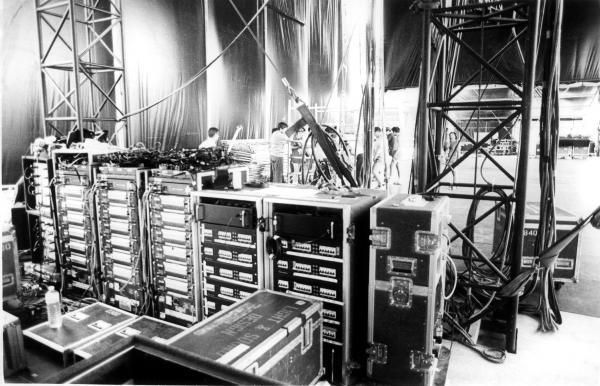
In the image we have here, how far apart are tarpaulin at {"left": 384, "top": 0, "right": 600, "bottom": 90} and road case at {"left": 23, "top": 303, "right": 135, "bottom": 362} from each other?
4.78 metres

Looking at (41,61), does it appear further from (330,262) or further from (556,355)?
(556,355)

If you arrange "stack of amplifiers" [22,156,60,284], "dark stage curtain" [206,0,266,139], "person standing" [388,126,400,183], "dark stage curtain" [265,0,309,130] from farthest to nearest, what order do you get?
"dark stage curtain" [265,0,309,130]
"person standing" [388,126,400,183]
"dark stage curtain" [206,0,266,139]
"stack of amplifiers" [22,156,60,284]

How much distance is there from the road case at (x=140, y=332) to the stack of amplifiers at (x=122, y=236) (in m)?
0.34

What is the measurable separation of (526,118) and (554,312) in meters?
1.88

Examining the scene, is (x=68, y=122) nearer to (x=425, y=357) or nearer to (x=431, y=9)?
(x=431, y=9)

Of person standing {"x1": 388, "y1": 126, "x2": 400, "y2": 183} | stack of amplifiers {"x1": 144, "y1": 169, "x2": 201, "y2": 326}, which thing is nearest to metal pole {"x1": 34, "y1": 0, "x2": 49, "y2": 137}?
stack of amplifiers {"x1": 144, "y1": 169, "x2": 201, "y2": 326}

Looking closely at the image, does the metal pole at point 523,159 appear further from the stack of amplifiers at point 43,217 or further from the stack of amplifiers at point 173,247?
the stack of amplifiers at point 43,217

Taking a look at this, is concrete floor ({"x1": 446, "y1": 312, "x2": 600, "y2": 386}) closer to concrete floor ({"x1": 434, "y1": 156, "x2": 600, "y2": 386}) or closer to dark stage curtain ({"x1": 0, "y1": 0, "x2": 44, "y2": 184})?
concrete floor ({"x1": 434, "y1": 156, "x2": 600, "y2": 386})

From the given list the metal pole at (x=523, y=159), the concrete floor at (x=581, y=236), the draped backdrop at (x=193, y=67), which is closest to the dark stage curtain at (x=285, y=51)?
the draped backdrop at (x=193, y=67)

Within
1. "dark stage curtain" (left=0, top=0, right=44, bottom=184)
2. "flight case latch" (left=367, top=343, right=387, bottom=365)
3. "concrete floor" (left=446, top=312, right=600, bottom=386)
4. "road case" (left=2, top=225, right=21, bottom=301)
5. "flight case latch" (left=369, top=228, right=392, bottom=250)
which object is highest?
"dark stage curtain" (left=0, top=0, right=44, bottom=184)

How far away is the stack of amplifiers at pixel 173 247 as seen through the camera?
3297 mm

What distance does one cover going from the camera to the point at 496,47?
6.28 meters

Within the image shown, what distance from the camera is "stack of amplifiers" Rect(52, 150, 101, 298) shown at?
13.0 feet

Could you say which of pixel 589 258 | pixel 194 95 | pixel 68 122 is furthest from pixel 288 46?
pixel 589 258
